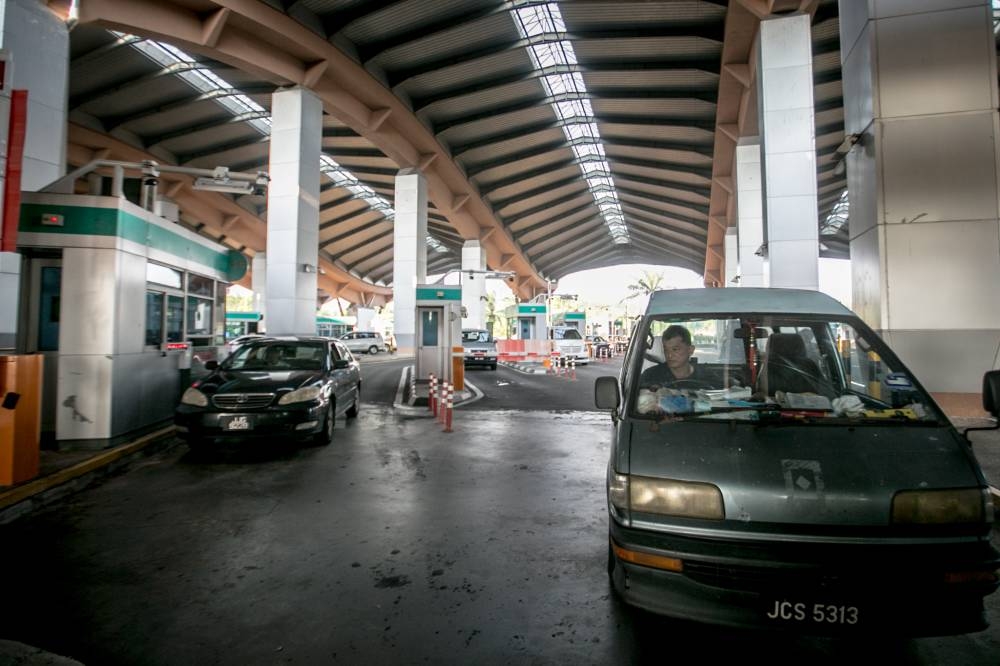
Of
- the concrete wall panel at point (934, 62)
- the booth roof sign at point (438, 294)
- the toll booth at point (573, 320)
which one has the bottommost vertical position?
the booth roof sign at point (438, 294)

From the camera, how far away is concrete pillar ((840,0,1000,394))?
7.41 meters

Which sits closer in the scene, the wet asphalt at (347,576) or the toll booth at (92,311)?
the wet asphalt at (347,576)

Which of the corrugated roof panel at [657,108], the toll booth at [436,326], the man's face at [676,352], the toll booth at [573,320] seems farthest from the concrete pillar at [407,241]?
the man's face at [676,352]

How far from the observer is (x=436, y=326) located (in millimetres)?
15508

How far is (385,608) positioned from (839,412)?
284 cm

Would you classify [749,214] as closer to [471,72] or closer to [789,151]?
[789,151]

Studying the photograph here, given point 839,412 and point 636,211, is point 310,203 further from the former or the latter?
point 636,211

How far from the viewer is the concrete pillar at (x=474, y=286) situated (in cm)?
3575


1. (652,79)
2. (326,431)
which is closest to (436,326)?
(326,431)

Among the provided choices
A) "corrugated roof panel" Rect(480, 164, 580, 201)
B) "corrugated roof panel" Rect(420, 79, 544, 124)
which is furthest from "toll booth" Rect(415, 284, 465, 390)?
"corrugated roof panel" Rect(480, 164, 580, 201)

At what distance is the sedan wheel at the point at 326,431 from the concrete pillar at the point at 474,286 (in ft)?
91.2

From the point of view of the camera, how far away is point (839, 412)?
114 inches

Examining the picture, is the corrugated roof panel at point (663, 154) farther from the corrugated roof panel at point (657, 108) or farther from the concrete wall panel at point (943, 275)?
the concrete wall panel at point (943, 275)

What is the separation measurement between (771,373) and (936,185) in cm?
664
